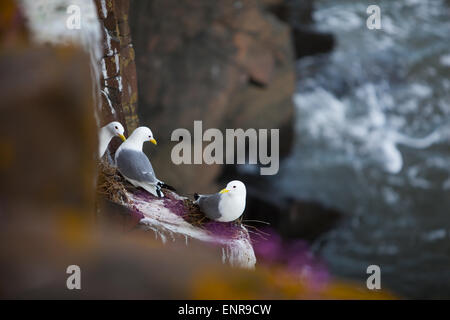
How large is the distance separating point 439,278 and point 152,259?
4.13m

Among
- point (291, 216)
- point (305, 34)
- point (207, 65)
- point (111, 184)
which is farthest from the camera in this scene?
point (305, 34)

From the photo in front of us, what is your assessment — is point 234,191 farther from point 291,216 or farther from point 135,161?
point 291,216

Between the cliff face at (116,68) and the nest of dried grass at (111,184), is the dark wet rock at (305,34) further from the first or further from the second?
the nest of dried grass at (111,184)

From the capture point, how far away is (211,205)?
1.37 meters

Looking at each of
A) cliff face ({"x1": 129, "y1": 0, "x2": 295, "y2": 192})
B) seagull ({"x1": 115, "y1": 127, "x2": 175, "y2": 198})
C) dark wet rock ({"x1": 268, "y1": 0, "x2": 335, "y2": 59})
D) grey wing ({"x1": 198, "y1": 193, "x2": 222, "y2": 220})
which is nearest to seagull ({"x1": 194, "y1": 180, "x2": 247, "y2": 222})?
grey wing ({"x1": 198, "y1": 193, "x2": 222, "y2": 220})

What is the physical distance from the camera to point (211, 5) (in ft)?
12.6

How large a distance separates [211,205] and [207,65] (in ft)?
8.35

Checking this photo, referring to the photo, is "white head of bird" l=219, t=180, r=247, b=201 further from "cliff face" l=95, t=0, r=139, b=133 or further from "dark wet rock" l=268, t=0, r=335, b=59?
"dark wet rock" l=268, t=0, r=335, b=59

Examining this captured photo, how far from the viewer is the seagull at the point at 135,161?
4.43 feet

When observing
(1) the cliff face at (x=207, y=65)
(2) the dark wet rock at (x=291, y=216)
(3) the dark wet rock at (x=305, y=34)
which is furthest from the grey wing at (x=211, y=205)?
(3) the dark wet rock at (x=305, y=34)

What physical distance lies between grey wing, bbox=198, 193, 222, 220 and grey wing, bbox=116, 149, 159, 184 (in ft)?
0.44

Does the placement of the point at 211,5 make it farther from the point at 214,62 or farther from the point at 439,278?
the point at 439,278

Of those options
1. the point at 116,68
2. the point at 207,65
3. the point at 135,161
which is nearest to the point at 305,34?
the point at 207,65
